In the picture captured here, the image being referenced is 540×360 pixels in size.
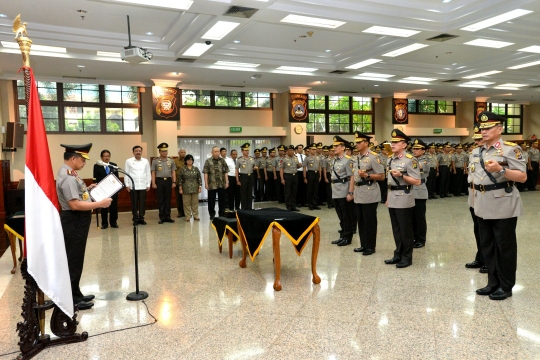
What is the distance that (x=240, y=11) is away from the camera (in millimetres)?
6516

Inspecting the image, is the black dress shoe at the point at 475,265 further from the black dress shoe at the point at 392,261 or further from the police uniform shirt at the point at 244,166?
the police uniform shirt at the point at 244,166

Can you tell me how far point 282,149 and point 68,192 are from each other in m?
7.91

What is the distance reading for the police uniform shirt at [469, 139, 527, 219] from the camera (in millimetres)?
3449

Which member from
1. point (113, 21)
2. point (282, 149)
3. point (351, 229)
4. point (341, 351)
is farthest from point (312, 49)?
point (341, 351)

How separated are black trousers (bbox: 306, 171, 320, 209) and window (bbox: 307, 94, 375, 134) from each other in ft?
15.2

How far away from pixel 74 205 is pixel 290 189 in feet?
22.9

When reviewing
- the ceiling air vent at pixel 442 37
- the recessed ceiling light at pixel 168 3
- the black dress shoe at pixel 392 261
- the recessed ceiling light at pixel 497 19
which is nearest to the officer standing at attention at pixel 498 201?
the black dress shoe at pixel 392 261

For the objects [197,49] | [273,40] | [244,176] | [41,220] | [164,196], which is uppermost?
[273,40]

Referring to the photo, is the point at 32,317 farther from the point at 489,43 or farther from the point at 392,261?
the point at 489,43

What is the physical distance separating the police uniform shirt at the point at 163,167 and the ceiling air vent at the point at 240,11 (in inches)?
138

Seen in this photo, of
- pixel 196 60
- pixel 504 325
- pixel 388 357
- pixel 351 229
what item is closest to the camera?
pixel 388 357

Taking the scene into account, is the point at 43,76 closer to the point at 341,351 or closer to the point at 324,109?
the point at 324,109

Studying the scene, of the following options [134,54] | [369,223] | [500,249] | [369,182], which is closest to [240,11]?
[134,54]

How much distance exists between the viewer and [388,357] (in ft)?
8.80
